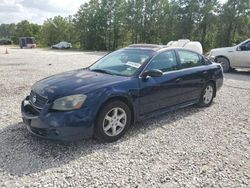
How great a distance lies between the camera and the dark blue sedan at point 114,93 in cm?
390

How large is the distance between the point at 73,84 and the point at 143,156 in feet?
4.97

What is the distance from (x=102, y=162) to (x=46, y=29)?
58.4 meters

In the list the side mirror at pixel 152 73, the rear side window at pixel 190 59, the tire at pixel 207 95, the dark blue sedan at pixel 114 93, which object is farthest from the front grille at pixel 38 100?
the tire at pixel 207 95

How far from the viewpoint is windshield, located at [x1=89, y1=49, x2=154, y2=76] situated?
4.85 metres

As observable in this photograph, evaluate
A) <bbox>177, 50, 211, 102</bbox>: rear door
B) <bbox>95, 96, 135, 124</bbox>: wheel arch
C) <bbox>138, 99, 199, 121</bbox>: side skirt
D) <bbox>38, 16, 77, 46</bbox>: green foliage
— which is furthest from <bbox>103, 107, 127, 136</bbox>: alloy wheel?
<bbox>38, 16, 77, 46</bbox>: green foliage

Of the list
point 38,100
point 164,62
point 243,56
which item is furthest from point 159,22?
point 38,100

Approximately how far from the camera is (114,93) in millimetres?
4230

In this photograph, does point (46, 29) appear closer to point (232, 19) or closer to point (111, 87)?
point (232, 19)

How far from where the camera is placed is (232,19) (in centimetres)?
2948

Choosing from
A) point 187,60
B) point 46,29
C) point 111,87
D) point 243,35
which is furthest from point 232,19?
point 46,29

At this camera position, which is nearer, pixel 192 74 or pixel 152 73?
pixel 152 73

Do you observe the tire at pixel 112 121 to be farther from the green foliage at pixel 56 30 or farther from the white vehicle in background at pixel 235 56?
the green foliage at pixel 56 30

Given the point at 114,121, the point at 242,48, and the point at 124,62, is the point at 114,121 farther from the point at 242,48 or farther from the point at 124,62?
the point at 242,48

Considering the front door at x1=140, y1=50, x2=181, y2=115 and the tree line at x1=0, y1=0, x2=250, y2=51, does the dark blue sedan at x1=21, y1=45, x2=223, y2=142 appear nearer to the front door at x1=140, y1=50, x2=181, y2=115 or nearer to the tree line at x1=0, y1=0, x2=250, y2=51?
the front door at x1=140, y1=50, x2=181, y2=115
